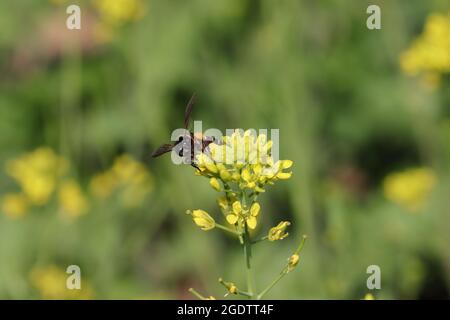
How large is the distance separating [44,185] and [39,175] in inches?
1.7

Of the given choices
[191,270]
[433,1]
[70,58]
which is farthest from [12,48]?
[433,1]

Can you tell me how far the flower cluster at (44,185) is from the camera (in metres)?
2.67

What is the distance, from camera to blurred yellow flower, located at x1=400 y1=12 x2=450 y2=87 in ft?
Answer: 8.32

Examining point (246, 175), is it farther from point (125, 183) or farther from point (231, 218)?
point (125, 183)

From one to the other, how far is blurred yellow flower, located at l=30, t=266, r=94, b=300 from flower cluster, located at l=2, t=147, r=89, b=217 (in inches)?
8.3

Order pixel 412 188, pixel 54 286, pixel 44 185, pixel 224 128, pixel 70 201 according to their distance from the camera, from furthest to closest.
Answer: pixel 224 128 < pixel 412 188 < pixel 70 201 < pixel 44 185 < pixel 54 286

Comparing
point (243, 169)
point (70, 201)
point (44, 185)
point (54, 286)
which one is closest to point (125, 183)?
point (70, 201)

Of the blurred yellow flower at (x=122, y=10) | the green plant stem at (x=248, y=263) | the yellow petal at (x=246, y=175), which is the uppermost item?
the blurred yellow flower at (x=122, y=10)

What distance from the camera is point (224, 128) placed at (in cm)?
343

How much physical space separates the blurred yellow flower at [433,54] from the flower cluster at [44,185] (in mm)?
1163

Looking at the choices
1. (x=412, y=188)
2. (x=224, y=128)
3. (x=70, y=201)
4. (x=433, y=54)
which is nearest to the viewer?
(x=433, y=54)

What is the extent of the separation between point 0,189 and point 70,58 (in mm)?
649

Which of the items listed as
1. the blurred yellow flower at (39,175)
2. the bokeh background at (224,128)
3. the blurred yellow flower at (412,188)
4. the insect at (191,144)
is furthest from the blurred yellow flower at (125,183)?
the insect at (191,144)

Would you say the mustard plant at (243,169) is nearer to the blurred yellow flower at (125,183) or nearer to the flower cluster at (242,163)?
the flower cluster at (242,163)
